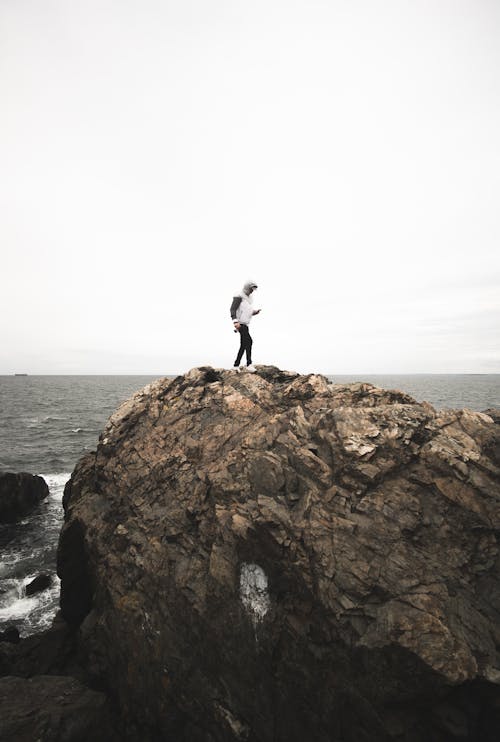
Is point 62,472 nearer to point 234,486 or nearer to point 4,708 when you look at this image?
point 4,708

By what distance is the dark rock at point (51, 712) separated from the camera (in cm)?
686

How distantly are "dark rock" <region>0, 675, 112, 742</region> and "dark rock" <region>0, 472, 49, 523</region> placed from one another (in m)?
16.2

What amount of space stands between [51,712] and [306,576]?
6.65 meters

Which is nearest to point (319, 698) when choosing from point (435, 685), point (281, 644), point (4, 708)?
point (281, 644)

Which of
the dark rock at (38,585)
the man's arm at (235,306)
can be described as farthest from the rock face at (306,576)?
the dark rock at (38,585)

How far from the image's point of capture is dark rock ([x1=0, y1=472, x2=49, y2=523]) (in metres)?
21.2

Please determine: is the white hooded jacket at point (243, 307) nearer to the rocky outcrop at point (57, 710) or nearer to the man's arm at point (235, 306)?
the man's arm at point (235, 306)

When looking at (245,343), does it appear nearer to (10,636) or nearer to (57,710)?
(57,710)

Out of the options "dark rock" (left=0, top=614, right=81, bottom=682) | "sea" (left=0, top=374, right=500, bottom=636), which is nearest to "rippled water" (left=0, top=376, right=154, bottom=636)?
"sea" (left=0, top=374, right=500, bottom=636)

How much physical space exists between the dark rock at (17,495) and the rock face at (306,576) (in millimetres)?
15941

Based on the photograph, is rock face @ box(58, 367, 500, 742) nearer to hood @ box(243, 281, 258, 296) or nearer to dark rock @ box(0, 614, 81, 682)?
dark rock @ box(0, 614, 81, 682)

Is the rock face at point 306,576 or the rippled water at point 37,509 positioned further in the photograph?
the rippled water at point 37,509

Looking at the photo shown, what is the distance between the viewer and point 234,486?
8094 millimetres

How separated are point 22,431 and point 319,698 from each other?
4995 centimetres
